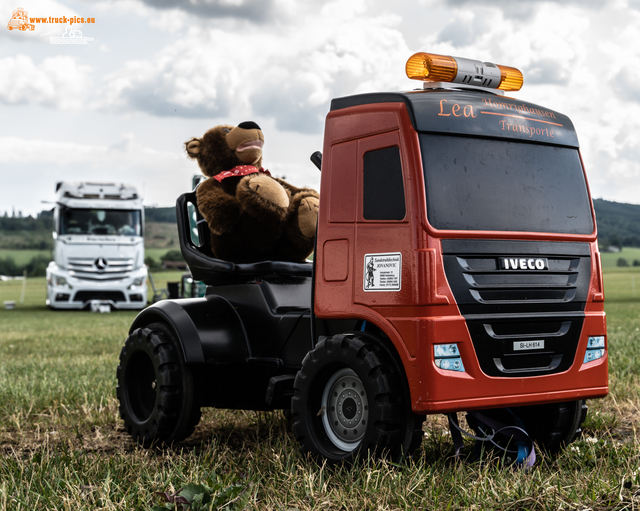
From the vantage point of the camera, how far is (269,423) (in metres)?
5.74

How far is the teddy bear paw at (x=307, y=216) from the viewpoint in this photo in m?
5.42

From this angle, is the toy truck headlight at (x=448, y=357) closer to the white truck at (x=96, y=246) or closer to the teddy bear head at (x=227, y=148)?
the teddy bear head at (x=227, y=148)

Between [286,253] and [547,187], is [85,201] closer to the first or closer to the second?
[286,253]

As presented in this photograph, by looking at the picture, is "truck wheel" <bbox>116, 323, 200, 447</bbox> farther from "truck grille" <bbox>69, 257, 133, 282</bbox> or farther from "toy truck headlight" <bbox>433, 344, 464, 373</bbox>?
"truck grille" <bbox>69, 257, 133, 282</bbox>

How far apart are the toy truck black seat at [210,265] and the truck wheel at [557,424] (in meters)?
1.77

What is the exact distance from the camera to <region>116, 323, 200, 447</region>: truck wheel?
4.97 m

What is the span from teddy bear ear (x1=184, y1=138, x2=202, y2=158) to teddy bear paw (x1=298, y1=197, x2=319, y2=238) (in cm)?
98

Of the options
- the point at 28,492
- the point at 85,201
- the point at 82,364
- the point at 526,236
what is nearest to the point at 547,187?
the point at 526,236

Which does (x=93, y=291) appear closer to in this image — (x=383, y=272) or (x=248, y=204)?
(x=248, y=204)

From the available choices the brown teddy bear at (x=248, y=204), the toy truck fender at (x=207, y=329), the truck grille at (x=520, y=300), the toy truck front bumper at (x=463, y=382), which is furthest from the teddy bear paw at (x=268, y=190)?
the toy truck front bumper at (x=463, y=382)

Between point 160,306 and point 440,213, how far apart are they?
2354mm

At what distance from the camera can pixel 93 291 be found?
2355 cm

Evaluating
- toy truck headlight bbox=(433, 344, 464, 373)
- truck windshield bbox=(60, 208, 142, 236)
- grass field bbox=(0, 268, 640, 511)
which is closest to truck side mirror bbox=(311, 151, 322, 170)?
toy truck headlight bbox=(433, 344, 464, 373)

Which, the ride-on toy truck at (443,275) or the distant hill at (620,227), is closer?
the ride-on toy truck at (443,275)
